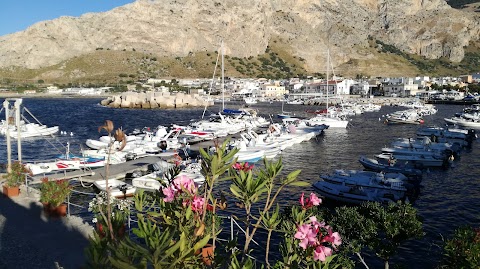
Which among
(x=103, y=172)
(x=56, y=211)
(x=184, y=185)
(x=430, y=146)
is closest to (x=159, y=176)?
(x=103, y=172)

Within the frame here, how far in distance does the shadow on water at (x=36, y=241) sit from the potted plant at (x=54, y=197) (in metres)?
0.35

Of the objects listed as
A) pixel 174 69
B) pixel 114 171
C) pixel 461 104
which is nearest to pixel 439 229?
pixel 114 171

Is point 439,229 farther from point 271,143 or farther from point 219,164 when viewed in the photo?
point 271,143

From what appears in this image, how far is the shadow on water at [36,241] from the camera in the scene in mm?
11078

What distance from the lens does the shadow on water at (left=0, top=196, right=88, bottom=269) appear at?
36.3ft

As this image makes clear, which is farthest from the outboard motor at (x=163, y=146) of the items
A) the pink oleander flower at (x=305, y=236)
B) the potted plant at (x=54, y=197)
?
the pink oleander flower at (x=305, y=236)

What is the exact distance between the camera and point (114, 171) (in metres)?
29.8

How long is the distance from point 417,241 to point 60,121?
2848 inches

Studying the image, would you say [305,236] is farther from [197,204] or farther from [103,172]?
[103,172]

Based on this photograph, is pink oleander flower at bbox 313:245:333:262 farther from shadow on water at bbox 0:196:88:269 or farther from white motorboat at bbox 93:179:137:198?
white motorboat at bbox 93:179:137:198

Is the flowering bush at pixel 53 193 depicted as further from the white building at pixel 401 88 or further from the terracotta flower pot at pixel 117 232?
the white building at pixel 401 88

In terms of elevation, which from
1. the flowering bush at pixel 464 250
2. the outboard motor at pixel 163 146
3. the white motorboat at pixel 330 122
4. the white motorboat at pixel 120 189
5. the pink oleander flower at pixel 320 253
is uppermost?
the pink oleander flower at pixel 320 253

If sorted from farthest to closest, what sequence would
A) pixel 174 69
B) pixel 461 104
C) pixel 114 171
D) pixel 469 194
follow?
pixel 174 69, pixel 461 104, pixel 114 171, pixel 469 194

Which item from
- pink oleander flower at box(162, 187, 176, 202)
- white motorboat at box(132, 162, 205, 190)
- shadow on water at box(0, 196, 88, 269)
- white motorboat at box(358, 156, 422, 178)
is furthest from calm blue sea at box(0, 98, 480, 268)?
shadow on water at box(0, 196, 88, 269)
